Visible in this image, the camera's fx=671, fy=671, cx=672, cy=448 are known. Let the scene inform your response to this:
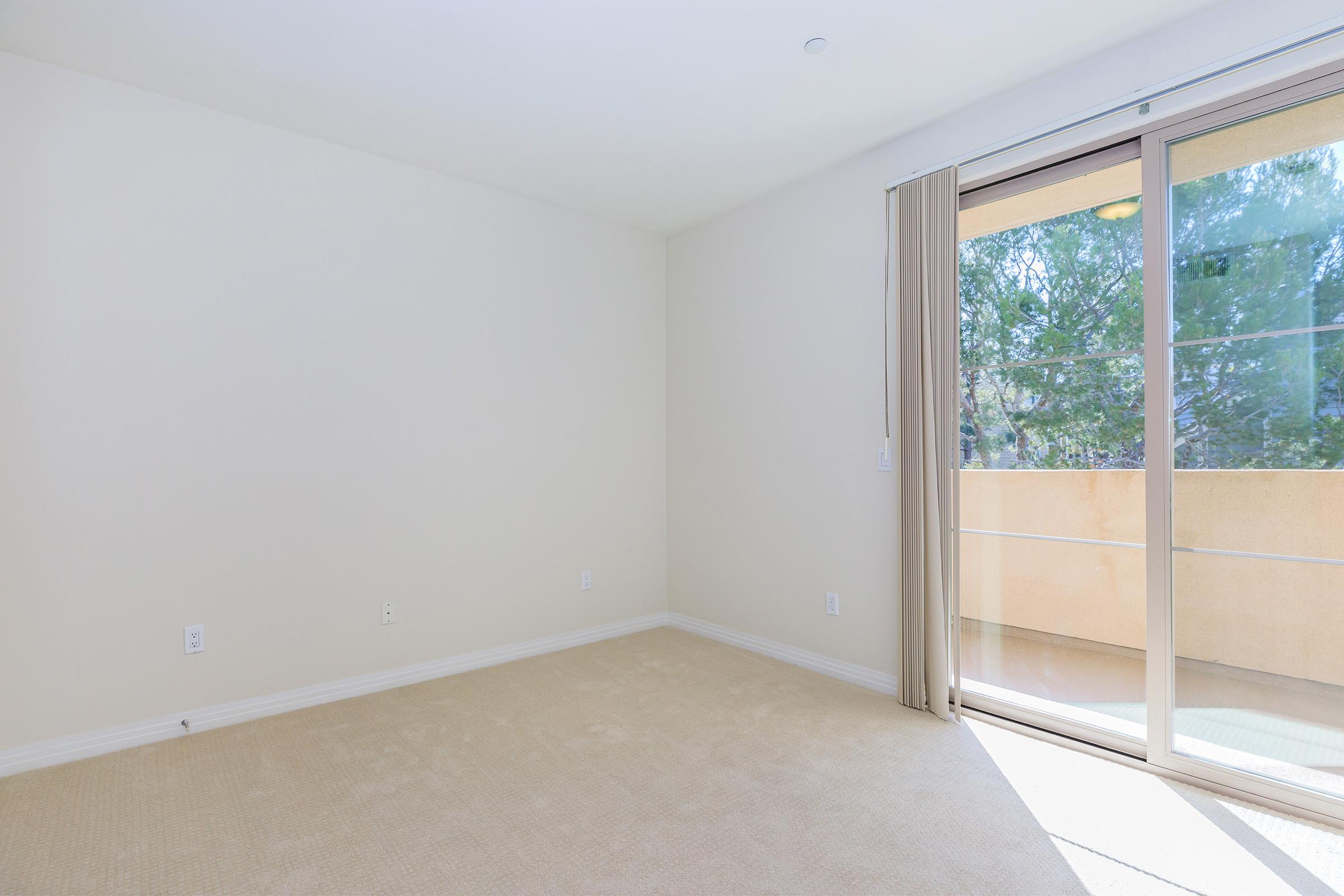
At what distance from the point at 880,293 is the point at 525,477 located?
222 centimetres

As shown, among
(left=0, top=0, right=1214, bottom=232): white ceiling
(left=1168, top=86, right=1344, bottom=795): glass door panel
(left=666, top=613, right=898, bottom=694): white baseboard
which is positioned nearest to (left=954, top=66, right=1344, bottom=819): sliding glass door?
(left=1168, top=86, right=1344, bottom=795): glass door panel

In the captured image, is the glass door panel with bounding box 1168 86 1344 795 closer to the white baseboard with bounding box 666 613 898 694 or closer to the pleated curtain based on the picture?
the pleated curtain

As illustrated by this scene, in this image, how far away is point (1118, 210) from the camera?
2650 mm

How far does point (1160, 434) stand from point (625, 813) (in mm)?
2318

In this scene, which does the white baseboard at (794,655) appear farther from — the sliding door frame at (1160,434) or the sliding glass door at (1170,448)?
the sliding door frame at (1160,434)

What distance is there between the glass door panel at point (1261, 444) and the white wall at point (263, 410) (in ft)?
9.88

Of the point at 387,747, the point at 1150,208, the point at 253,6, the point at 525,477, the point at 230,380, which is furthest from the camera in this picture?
the point at 525,477

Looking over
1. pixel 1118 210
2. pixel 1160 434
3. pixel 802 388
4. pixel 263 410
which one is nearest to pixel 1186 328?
pixel 1160 434

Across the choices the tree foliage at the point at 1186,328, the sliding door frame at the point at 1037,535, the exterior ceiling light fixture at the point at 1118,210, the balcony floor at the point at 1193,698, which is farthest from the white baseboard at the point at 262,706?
the exterior ceiling light fixture at the point at 1118,210

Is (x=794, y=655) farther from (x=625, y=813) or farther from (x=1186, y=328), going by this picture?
(x=1186, y=328)

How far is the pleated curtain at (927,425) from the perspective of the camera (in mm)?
2982

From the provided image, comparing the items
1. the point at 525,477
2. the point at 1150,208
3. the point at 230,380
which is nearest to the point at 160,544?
the point at 230,380

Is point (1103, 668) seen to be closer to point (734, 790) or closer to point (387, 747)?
point (734, 790)

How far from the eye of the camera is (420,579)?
3.55 m
